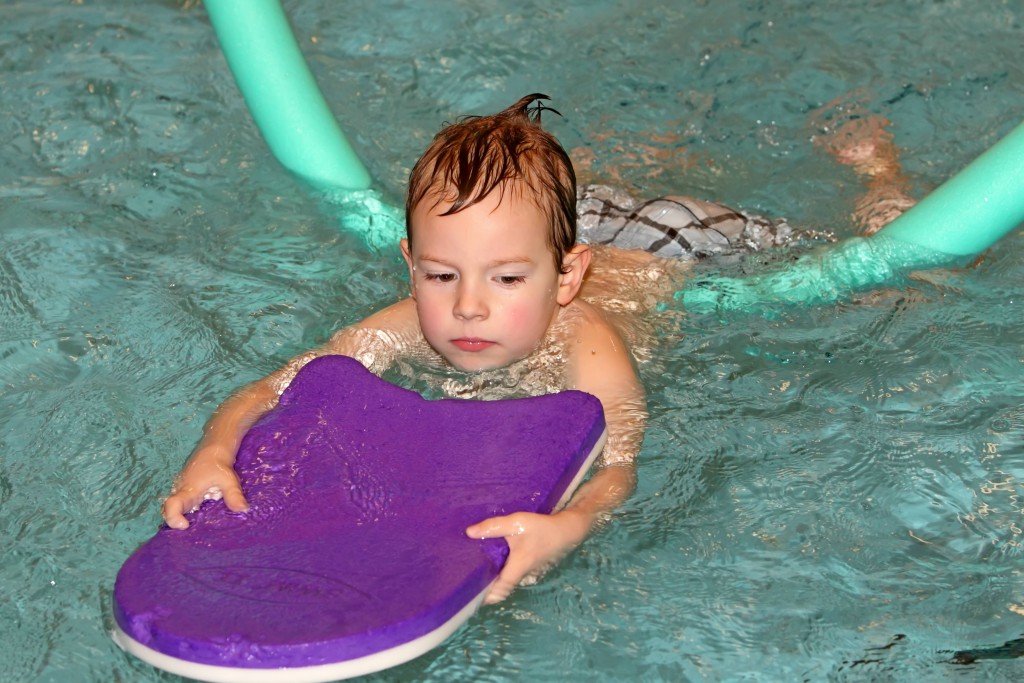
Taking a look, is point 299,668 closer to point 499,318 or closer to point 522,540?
point 522,540

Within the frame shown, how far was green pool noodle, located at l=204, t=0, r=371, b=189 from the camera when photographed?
300cm

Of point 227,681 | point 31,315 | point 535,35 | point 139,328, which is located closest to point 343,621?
point 227,681

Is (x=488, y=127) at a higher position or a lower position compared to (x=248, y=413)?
higher

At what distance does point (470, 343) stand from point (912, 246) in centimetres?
106

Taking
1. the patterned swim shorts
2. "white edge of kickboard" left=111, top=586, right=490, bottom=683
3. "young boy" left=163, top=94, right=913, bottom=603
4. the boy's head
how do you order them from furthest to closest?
the patterned swim shorts, the boy's head, "young boy" left=163, top=94, right=913, bottom=603, "white edge of kickboard" left=111, top=586, right=490, bottom=683

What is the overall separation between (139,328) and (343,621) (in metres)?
1.21

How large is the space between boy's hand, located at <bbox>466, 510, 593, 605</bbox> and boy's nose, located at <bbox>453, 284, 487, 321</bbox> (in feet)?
1.39

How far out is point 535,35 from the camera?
155 inches

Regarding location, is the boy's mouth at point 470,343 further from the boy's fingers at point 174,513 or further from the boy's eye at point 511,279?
the boy's fingers at point 174,513

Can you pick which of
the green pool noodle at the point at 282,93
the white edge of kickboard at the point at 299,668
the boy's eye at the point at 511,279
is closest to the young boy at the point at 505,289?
the boy's eye at the point at 511,279

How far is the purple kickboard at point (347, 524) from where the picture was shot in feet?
5.18

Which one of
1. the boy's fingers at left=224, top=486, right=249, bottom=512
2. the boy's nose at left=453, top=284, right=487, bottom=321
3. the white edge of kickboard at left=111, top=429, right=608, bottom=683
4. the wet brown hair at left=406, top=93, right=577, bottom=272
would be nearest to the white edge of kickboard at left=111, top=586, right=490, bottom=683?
the white edge of kickboard at left=111, top=429, right=608, bottom=683

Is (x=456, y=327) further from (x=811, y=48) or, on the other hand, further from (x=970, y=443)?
(x=811, y=48)

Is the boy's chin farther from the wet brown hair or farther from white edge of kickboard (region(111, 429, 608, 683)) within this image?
white edge of kickboard (region(111, 429, 608, 683))
